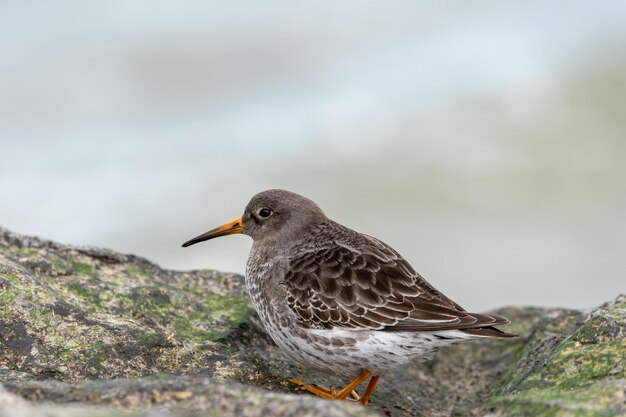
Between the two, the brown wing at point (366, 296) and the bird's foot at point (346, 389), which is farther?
the bird's foot at point (346, 389)

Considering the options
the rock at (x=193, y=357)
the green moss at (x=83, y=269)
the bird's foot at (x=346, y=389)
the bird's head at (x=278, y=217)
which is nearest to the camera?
the rock at (x=193, y=357)

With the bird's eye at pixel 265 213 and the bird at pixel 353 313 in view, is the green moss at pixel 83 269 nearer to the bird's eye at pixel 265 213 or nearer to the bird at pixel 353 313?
the bird at pixel 353 313

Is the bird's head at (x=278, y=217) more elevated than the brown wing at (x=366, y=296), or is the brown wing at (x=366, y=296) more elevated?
the bird's head at (x=278, y=217)

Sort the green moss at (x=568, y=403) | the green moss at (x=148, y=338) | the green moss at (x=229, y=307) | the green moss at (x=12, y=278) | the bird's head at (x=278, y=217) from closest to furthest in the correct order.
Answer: the green moss at (x=568, y=403) → the green moss at (x=148, y=338) → the green moss at (x=12, y=278) → the green moss at (x=229, y=307) → the bird's head at (x=278, y=217)

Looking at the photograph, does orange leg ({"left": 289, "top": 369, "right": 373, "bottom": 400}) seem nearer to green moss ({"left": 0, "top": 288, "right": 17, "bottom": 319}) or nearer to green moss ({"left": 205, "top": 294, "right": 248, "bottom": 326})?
green moss ({"left": 205, "top": 294, "right": 248, "bottom": 326})

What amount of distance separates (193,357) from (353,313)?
151cm

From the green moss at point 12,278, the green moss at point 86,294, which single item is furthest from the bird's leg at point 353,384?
the green moss at point 12,278

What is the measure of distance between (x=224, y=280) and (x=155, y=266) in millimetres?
845

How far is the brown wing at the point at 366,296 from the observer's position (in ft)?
24.3

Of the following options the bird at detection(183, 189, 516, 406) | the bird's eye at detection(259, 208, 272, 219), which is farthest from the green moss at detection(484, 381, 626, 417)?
the bird's eye at detection(259, 208, 272, 219)

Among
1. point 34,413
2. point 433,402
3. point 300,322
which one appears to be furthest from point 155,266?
point 34,413

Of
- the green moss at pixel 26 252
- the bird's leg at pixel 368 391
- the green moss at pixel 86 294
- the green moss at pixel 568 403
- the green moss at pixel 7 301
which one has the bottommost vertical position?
the green moss at pixel 568 403

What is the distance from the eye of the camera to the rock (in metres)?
4.63

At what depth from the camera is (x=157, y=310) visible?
8.38 meters
